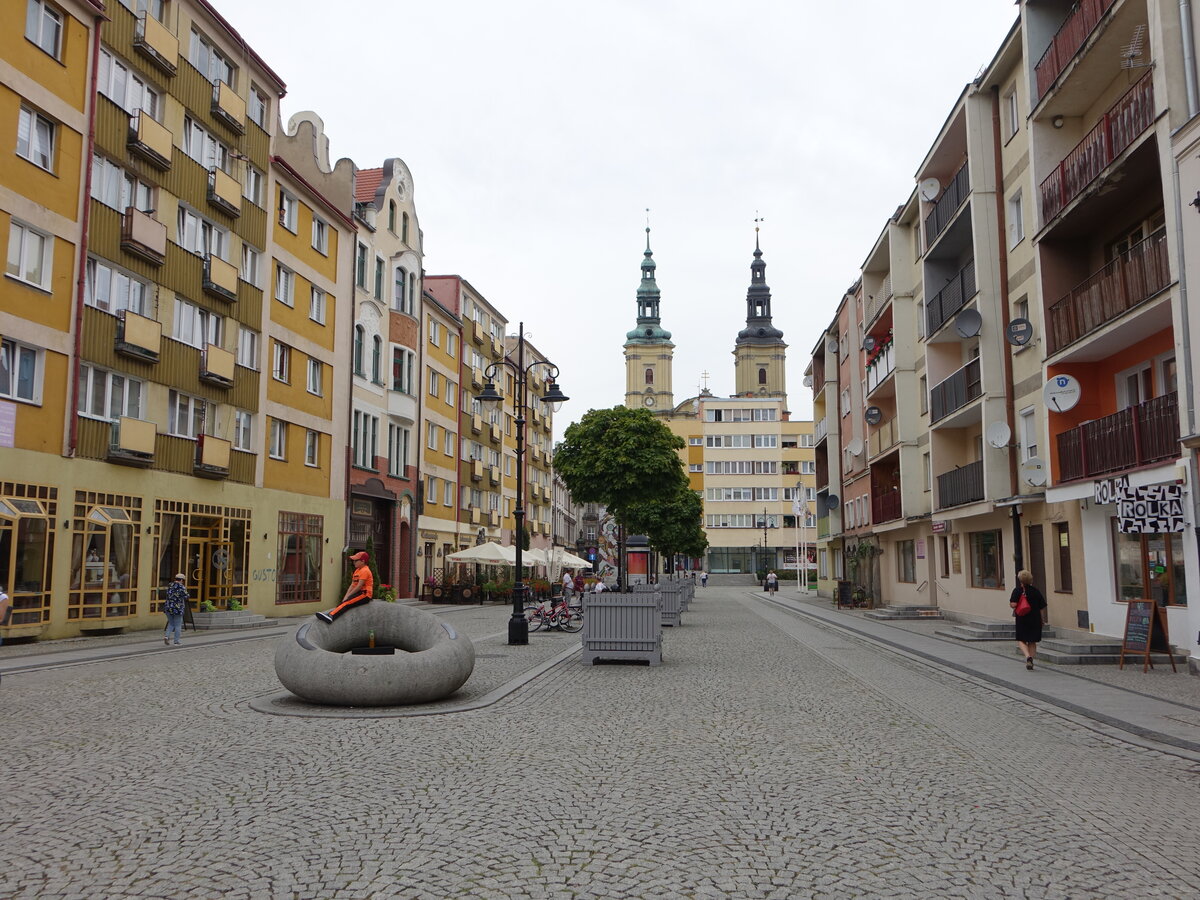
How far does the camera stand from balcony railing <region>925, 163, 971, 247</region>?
28.7 meters

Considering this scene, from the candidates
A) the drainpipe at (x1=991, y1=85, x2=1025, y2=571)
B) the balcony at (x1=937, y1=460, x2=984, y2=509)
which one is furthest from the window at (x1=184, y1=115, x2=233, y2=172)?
the balcony at (x1=937, y1=460, x2=984, y2=509)

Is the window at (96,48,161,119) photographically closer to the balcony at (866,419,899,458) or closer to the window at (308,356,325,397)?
the window at (308,356,325,397)

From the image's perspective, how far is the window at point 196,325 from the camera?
2809cm

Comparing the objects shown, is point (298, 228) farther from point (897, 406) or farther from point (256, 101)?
point (897, 406)

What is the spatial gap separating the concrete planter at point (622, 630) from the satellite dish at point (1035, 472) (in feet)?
34.0

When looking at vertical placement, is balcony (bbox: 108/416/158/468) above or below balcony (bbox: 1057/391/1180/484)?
above

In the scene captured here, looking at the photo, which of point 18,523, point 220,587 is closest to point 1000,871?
point 18,523

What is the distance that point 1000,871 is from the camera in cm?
561

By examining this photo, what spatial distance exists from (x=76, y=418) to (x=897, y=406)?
26.0 meters

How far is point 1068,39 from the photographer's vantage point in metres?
21.0

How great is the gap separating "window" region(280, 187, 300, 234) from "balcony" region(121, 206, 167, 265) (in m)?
7.85

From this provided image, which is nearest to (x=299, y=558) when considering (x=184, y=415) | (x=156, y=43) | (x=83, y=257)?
(x=184, y=415)

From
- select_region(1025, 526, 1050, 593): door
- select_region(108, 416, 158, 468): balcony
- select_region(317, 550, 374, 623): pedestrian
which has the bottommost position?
select_region(317, 550, 374, 623): pedestrian

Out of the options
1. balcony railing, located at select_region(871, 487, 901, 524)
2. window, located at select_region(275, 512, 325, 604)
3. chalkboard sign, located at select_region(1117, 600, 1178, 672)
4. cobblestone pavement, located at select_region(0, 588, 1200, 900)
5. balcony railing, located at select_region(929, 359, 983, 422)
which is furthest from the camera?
balcony railing, located at select_region(871, 487, 901, 524)
